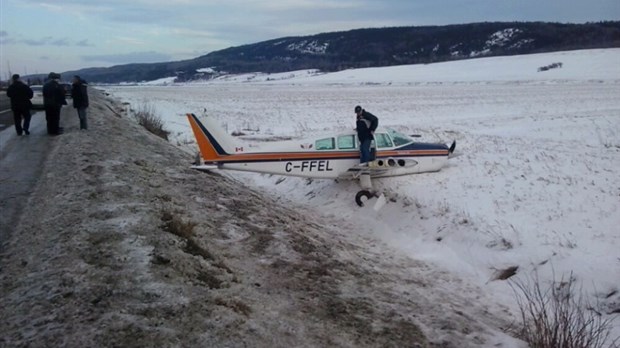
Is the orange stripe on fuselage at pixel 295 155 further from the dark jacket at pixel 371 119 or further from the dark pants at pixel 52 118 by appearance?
the dark pants at pixel 52 118

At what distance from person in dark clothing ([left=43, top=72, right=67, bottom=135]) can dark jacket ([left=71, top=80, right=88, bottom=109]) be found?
39cm

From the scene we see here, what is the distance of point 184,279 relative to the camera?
614 cm

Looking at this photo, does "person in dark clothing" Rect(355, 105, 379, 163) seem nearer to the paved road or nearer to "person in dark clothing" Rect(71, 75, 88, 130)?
the paved road

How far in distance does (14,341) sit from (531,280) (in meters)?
7.70

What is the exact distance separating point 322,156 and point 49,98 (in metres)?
9.64

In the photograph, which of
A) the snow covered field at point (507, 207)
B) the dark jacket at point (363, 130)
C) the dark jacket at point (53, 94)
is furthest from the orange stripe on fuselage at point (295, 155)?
the dark jacket at point (53, 94)

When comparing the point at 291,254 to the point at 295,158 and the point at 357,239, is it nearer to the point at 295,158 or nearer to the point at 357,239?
the point at 357,239

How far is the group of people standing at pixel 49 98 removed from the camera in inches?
628

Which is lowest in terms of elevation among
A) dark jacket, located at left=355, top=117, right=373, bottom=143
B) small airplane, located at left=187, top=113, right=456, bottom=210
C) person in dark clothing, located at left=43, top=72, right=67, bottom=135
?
small airplane, located at left=187, top=113, right=456, bottom=210

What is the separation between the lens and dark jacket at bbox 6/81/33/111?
15.9 meters

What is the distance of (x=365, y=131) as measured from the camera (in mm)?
13008

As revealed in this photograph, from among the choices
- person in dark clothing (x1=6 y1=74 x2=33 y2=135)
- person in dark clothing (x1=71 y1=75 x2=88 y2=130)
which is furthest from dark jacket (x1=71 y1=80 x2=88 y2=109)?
person in dark clothing (x1=6 y1=74 x2=33 y2=135)

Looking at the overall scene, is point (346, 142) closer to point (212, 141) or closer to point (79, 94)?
point (212, 141)

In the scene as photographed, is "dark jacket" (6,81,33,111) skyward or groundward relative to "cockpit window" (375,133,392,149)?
skyward
